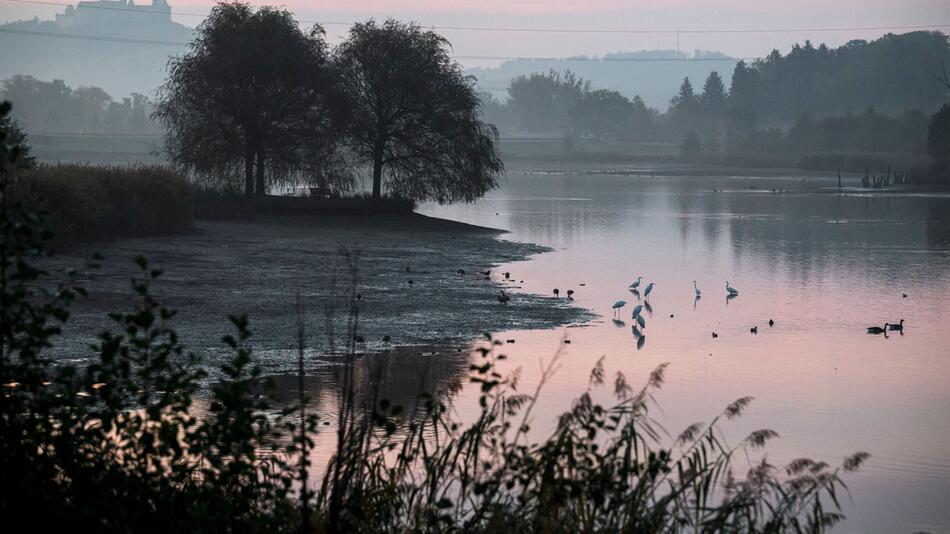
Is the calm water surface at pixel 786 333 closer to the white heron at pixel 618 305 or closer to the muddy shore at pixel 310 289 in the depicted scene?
the white heron at pixel 618 305

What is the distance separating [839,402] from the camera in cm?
1647

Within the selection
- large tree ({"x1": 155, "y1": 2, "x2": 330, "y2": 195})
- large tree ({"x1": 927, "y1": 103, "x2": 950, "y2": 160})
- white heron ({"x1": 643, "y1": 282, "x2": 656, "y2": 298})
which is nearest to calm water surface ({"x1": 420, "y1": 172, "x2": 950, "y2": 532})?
white heron ({"x1": 643, "y1": 282, "x2": 656, "y2": 298})

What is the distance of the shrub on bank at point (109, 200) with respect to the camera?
28469mm

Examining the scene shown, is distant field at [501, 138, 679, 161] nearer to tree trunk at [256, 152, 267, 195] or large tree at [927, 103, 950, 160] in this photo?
large tree at [927, 103, 950, 160]

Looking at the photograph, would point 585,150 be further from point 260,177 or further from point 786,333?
point 786,333

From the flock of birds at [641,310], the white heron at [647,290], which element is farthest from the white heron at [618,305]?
the white heron at [647,290]

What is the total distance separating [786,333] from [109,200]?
18.2 metres

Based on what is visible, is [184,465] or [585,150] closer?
[184,465]

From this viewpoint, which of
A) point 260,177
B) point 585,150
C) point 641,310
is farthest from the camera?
point 585,150

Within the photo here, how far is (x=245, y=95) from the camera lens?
45.9 m

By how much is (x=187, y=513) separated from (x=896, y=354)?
15097mm

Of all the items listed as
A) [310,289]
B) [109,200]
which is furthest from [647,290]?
[109,200]

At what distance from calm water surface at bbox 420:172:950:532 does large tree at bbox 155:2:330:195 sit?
8142 millimetres

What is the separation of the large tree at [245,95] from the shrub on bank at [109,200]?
7664mm
